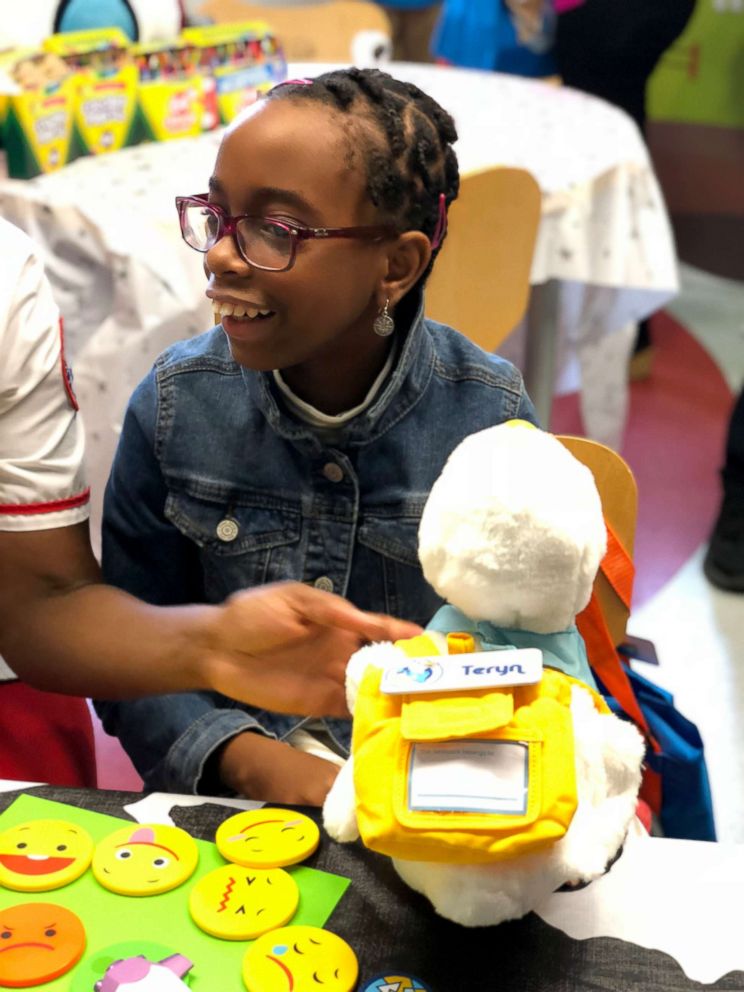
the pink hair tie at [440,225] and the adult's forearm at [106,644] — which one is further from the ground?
the pink hair tie at [440,225]

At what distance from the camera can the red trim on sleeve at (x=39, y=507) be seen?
955 millimetres

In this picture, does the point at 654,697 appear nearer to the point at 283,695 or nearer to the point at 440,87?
the point at 283,695

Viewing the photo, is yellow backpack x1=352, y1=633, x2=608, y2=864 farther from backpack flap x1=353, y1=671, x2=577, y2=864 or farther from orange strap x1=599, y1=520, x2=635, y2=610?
orange strap x1=599, y1=520, x2=635, y2=610

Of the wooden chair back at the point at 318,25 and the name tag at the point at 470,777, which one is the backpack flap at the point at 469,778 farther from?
the wooden chair back at the point at 318,25

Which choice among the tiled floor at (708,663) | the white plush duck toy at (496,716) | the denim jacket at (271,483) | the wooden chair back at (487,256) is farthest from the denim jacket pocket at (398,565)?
the tiled floor at (708,663)

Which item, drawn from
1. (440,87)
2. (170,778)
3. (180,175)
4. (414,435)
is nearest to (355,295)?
(414,435)

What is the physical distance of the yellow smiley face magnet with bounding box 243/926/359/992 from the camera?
63cm

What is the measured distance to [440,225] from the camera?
1.01 meters

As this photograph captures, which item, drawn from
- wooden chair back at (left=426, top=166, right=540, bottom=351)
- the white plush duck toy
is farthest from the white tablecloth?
the white plush duck toy

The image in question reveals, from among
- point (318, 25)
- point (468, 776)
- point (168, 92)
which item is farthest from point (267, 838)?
point (318, 25)

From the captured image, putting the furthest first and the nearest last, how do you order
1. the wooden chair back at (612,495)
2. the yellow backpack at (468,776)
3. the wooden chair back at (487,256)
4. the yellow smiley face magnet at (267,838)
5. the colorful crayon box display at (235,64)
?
the colorful crayon box display at (235,64) → the wooden chair back at (487,256) → the wooden chair back at (612,495) → the yellow smiley face magnet at (267,838) → the yellow backpack at (468,776)

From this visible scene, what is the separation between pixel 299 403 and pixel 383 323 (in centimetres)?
10

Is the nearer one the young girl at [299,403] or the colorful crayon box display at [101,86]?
the young girl at [299,403]

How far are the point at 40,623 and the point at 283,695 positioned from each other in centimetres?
26
